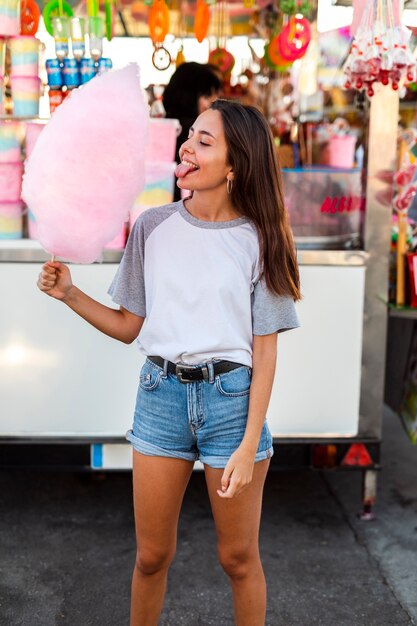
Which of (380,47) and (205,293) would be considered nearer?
(205,293)

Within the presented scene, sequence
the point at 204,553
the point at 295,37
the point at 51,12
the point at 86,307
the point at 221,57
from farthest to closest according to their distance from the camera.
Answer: the point at 221,57 → the point at 295,37 → the point at 51,12 → the point at 204,553 → the point at 86,307

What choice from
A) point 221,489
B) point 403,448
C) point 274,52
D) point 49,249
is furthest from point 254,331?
point 403,448

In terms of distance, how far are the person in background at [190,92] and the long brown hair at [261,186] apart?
1.94 m

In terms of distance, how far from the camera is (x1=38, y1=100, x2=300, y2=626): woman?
2080mm

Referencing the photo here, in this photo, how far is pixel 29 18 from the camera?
11.5 feet

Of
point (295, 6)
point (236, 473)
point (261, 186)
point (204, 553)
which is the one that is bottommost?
point (204, 553)

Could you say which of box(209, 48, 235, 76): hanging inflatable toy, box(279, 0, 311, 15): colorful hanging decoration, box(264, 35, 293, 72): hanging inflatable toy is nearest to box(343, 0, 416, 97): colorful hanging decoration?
box(279, 0, 311, 15): colorful hanging decoration

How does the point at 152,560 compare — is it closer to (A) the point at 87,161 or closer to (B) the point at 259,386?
(B) the point at 259,386

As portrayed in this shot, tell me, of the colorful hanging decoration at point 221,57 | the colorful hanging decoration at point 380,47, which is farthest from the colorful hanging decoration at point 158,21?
the colorful hanging decoration at point 221,57

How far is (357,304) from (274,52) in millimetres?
1655

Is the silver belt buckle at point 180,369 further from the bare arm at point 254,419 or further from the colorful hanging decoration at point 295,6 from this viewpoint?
the colorful hanging decoration at point 295,6

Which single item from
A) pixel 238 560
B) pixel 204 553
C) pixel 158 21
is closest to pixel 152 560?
pixel 238 560

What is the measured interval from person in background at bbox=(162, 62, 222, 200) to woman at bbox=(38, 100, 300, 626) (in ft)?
6.42

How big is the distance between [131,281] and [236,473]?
607mm
